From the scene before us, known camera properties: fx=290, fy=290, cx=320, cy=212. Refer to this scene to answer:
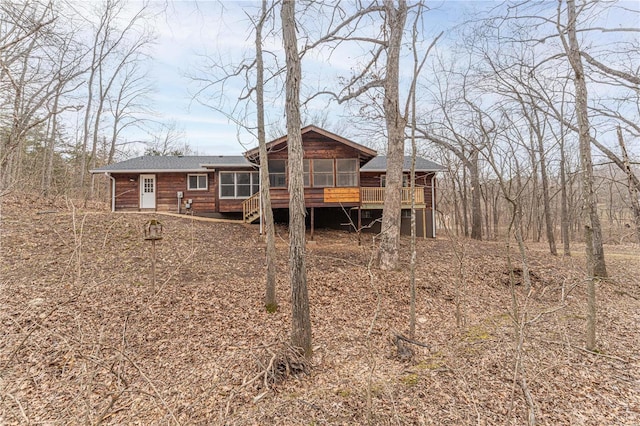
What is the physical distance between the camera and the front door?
15641mm

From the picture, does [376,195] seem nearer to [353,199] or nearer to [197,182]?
[353,199]

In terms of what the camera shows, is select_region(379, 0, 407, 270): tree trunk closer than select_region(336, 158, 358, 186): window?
Yes

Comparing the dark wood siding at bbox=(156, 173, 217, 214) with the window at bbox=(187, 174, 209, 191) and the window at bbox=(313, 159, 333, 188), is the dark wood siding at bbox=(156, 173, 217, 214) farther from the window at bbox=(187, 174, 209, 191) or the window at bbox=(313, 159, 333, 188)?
the window at bbox=(313, 159, 333, 188)

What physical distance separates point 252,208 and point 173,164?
5860 millimetres

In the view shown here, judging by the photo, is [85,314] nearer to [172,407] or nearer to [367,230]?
[172,407]

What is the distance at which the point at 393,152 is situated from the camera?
8.95 metres

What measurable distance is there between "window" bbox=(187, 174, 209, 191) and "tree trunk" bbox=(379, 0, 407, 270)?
35.2 ft

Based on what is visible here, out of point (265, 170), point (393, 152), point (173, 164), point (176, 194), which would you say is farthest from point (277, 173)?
point (173, 164)

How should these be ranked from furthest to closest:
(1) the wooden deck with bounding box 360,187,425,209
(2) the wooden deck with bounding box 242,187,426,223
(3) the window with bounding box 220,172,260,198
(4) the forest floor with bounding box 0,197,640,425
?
(3) the window with bounding box 220,172,260,198, (1) the wooden deck with bounding box 360,187,425,209, (2) the wooden deck with bounding box 242,187,426,223, (4) the forest floor with bounding box 0,197,640,425

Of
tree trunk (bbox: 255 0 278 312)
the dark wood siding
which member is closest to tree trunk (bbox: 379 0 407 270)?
tree trunk (bbox: 255 0 278 312)

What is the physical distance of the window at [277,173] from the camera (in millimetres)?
13203

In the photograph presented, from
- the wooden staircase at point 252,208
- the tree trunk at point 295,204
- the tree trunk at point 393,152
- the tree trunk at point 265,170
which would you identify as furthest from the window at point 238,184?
the tree trunk at point 295,204

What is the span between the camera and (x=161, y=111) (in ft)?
70.2

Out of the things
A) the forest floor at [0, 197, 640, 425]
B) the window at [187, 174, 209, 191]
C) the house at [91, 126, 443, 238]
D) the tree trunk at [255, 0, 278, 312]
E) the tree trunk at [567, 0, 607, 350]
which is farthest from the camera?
the window at [187, 174, 209, 191]
